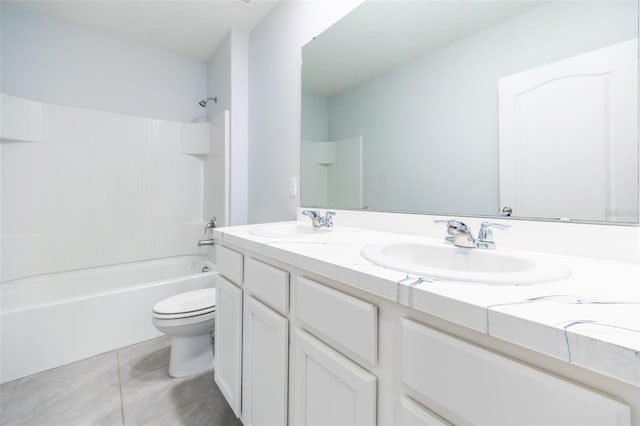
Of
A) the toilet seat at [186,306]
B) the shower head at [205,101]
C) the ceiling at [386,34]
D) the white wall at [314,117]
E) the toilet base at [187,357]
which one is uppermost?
the shower head at [205,101]

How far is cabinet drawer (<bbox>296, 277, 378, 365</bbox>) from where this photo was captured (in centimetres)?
58

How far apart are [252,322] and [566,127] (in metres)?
1.18

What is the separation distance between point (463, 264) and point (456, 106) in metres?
0.58

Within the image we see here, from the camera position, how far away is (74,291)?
215 cm

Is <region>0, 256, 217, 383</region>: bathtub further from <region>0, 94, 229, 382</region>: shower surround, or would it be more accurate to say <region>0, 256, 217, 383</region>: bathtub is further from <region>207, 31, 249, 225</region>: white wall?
<region>207, 31, 249, 225</region>: white wall

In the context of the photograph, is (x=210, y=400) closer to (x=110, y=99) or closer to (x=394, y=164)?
(x=394, y=164)

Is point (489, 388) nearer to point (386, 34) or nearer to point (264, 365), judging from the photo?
point (264, 365)

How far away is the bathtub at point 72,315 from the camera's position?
1558mm

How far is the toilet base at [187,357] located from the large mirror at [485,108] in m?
1.22

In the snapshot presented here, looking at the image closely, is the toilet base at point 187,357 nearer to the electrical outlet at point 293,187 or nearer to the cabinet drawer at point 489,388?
the electrical outlet at point 293,187

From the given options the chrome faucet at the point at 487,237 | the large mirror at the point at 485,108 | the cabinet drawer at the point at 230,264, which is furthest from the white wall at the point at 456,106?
the cabinet drawer at the point at 230,264

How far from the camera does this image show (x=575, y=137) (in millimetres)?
746

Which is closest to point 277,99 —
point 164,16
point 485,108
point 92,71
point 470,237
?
point 164,16

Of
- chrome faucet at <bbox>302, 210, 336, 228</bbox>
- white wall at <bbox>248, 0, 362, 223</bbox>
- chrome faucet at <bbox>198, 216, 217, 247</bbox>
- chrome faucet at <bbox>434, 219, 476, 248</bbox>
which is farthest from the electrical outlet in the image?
chrome faucet at <bbox>434, 219, 476, 248</bbox>
